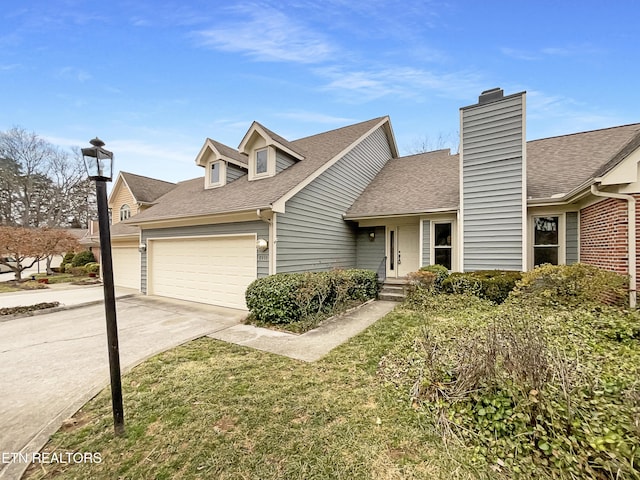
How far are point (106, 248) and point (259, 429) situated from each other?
2291 mm

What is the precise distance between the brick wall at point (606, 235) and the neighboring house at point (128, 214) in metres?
15.3

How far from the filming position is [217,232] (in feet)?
28.2

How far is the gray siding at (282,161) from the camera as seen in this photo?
957 cm

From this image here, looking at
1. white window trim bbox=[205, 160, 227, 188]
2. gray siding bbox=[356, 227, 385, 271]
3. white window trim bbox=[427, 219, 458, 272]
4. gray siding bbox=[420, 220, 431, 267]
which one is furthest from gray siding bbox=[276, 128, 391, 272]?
white window trim bbox=[205, 160, 227, 188]

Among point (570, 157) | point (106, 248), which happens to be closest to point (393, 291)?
point (570, 157)

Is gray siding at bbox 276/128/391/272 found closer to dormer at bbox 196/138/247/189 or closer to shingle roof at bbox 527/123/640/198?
dormer at bbox 196/138/247/189

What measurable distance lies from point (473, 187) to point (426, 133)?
56.8 ft

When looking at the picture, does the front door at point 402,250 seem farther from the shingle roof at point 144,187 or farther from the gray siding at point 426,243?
the shingle roof at point 144,187

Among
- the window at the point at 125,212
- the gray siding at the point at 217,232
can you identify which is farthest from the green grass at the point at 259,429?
the window at the point at 125,212

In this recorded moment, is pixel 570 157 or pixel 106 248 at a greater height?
pixel 570 157

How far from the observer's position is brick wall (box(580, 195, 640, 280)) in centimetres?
589

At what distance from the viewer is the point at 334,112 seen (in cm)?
1647

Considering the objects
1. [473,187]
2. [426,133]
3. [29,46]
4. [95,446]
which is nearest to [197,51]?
[29,46]

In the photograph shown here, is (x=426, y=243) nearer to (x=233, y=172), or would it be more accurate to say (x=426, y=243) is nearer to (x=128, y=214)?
(x=233, y=172)
